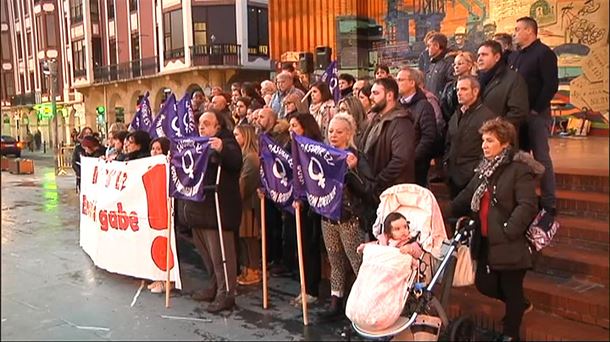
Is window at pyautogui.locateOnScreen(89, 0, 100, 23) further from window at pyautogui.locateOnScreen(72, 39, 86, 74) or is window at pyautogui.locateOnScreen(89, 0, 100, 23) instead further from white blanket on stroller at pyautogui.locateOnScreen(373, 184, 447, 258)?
white blanket on stroller at pyautogui.locateOnScreen(373, 184, 447, 258)

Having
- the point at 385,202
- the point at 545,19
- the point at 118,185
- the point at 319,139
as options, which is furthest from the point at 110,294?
the point at 545,19

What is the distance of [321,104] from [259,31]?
10.1m

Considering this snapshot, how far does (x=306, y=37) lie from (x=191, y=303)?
1118 cm

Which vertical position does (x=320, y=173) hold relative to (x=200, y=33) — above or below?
below

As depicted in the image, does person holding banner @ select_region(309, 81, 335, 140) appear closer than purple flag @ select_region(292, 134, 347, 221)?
No

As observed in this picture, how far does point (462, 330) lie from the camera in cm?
407

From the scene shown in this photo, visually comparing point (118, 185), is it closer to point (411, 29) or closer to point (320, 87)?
point (320, 87)

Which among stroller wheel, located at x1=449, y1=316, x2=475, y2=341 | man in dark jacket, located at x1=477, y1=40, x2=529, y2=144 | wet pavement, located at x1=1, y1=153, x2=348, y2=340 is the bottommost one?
wet pavement, located at x1=1, y1=153, x2=348, y2=340

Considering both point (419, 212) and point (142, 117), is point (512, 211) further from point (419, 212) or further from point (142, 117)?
point (142, 117)

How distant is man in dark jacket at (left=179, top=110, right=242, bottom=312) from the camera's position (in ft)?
18.2

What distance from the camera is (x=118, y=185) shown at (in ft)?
21.8

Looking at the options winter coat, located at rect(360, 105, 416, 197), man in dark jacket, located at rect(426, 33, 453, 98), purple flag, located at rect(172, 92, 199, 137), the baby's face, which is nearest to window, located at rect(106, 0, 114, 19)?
purple flag, located at rect(172, 92, 199, 137)

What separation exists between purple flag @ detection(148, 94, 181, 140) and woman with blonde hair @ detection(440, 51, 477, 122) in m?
3.27

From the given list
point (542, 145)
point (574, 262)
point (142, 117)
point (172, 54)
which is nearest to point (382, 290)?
point (574, 262)
